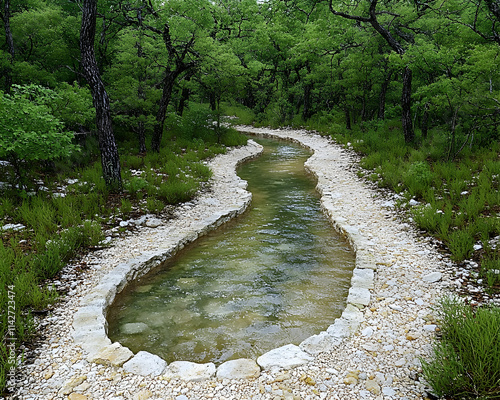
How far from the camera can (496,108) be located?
304 inches

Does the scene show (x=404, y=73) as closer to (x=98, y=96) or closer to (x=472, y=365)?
Answer: (x=98, y=96)

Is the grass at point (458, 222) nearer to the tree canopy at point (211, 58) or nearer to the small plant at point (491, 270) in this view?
the small plant at point (491, 270)

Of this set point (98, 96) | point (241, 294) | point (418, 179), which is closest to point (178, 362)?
point (241, 294)

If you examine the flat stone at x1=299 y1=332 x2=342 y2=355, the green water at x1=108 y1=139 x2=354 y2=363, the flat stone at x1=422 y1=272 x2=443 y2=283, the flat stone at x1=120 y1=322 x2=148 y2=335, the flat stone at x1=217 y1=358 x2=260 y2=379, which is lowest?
the flat stone at x1=120 y1=322 x2=148 y2=335

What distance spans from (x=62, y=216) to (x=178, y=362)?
15.2 feet

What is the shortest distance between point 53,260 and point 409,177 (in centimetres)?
786

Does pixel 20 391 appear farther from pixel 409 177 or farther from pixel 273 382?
pixel 409 177

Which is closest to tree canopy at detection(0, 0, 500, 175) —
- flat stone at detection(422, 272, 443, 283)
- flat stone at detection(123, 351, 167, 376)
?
flat stone at detection(422, 272, 443, 283)

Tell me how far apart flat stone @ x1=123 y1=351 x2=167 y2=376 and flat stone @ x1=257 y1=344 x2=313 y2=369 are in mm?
982

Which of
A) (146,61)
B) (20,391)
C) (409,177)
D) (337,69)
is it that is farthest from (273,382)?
(337,69)

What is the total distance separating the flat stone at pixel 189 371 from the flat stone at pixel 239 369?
98mm

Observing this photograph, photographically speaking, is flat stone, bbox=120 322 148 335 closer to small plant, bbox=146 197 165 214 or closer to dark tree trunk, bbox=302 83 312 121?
small plant, bbox=146 197 165 214

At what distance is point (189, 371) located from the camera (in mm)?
3191

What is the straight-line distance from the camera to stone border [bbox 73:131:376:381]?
321 centimetres
